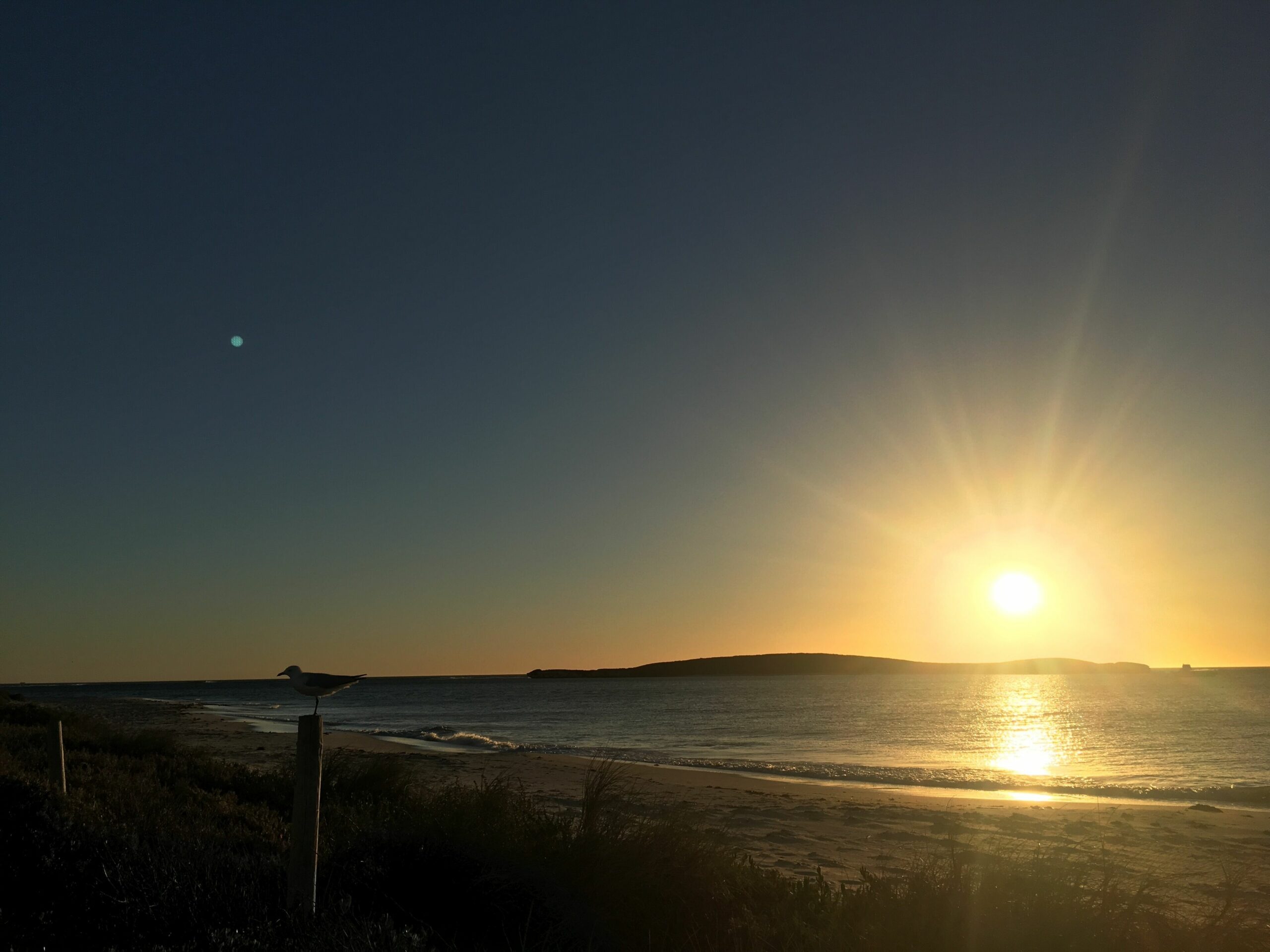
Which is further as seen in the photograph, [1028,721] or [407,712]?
[407,712]

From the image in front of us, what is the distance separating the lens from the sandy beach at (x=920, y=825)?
10172 millimetres

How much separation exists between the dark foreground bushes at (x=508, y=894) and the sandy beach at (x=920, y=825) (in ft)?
2.54

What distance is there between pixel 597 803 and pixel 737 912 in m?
1.90

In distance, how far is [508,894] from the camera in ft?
18.0

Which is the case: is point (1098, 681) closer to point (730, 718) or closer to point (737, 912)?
point (730, 718)

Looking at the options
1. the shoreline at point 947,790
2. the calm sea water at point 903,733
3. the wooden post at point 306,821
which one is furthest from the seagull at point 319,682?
the calm sea water at point 903,733

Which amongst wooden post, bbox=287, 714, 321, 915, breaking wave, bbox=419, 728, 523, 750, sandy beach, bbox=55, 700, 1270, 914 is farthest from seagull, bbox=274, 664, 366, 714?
breaking wave, bbox=419, 728, 523, 750

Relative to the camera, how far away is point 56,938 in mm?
4594

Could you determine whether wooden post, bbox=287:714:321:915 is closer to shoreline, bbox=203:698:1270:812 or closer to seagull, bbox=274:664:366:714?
seagull, bbox=274:664:366:714

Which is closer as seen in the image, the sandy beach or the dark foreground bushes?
the dark foreground bushes

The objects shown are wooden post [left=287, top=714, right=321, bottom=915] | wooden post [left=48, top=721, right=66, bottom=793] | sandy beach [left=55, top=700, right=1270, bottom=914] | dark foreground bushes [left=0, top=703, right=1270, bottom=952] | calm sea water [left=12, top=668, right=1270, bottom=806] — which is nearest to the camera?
dark foreground bushes [left=0, top=703, right=1270, bottom=952]

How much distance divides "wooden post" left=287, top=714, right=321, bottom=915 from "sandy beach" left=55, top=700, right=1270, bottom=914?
410 centimetres

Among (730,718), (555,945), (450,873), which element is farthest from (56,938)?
(730,718)

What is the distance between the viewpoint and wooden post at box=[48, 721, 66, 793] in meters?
9.28
